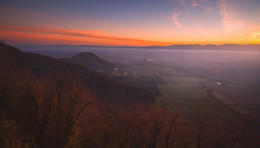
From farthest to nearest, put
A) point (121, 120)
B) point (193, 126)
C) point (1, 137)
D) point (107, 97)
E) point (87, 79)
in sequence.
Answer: point (87, 79) → point (107, 97) → point (193, 126) → point (121, 120) → point (1, 137)

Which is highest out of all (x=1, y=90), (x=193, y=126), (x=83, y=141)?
(x=1, y=90)

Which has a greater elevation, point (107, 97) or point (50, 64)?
point (50, 64)

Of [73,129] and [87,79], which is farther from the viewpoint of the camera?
[87,79]

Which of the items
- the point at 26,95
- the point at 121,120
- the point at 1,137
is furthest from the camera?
the point at 121,120

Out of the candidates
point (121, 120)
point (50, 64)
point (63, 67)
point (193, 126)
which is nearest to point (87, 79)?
point (63, 67)

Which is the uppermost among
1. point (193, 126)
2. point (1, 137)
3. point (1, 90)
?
point (1, 90)

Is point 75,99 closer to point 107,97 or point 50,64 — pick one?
point 107,97

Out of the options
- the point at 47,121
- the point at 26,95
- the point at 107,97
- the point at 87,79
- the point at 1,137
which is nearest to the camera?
the point at 1,137

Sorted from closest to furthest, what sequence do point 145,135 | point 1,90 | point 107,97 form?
point 1,90
point 145,135
point 107,97

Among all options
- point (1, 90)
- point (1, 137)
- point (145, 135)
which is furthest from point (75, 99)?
point (145, 135)
